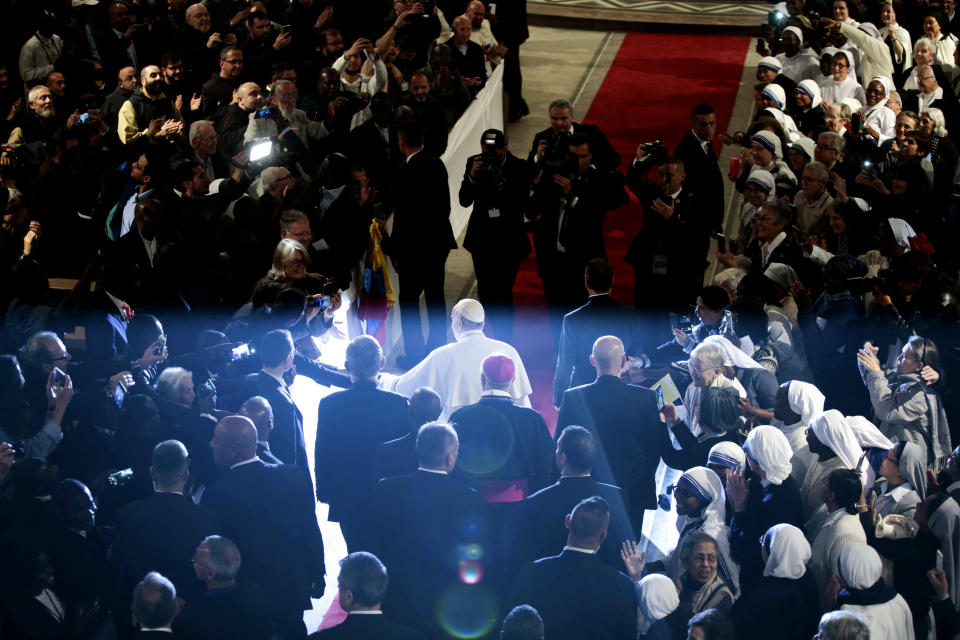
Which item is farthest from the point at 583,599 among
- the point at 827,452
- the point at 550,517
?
the point at 827,452

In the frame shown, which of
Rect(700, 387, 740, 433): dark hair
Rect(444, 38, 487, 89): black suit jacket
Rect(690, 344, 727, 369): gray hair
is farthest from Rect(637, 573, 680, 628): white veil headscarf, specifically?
Rect(444, 38, 487, 89): black suit jacket

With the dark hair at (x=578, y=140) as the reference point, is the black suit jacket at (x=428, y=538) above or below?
below

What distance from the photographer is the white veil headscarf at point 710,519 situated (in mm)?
4934

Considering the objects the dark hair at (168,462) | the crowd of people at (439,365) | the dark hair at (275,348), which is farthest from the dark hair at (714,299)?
the dark hair at (168,462)

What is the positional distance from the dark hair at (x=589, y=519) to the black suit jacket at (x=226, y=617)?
4.35 feet

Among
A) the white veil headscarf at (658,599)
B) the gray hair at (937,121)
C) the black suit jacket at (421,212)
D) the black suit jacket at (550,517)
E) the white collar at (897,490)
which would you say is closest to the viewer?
the white veil headscarf at (658,599)

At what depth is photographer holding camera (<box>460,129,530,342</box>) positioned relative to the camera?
796 cm

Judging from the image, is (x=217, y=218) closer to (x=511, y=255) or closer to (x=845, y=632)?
(x=511, y=255)

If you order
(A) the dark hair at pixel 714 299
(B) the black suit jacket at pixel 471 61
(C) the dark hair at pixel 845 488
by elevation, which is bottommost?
(B) the black suit jacket at pixel 471 61

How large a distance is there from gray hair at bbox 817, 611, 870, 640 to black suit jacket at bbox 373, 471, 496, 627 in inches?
60.1

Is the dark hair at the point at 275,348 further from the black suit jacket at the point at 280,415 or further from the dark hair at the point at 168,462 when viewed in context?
the dark hair at the point at 168,462

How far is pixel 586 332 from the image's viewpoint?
6781 millimetres

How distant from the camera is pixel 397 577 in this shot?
497cm

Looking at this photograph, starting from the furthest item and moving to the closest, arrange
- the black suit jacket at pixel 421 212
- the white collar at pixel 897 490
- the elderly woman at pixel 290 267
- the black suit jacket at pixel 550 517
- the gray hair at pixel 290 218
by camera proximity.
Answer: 1. the black suit jacket at pixel 421 212
2. the gray hair at pixel 290 218
3. the elderly woman at pixel 290 267
4. the white collar at pixel 897 490
5. the black suit jacket at pixel 550 517
